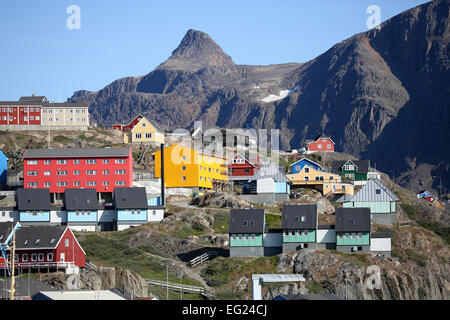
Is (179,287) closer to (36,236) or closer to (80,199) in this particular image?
(36,236)

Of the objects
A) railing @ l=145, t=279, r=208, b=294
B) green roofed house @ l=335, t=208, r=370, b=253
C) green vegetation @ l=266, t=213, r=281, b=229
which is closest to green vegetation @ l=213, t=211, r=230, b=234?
green vegetation @ l=266, t=213, r=281, b=229

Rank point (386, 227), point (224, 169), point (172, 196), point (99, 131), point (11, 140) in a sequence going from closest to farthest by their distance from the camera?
point (386, 227), point (172, 196), point (224, 169), point (11, 140), point (99, 131)

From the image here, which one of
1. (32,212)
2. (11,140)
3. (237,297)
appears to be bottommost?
(237,297)

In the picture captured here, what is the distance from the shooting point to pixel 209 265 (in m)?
71.2

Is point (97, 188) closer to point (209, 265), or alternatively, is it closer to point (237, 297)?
point (209, 265)

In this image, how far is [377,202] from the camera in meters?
86.4

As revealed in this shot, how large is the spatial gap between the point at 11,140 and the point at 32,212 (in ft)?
116

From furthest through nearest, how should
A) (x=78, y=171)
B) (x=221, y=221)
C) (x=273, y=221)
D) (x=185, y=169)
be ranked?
(x=185, y=169) < (x=78, y=171) < (x=221, y=221) < (x=273, y=221)

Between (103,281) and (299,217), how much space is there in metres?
20.5

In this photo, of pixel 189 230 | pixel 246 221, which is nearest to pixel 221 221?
pixel 189 230

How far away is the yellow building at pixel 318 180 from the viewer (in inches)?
3925

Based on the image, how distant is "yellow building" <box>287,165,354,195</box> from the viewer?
9969 cm

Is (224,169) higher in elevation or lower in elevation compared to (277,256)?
A: higher
